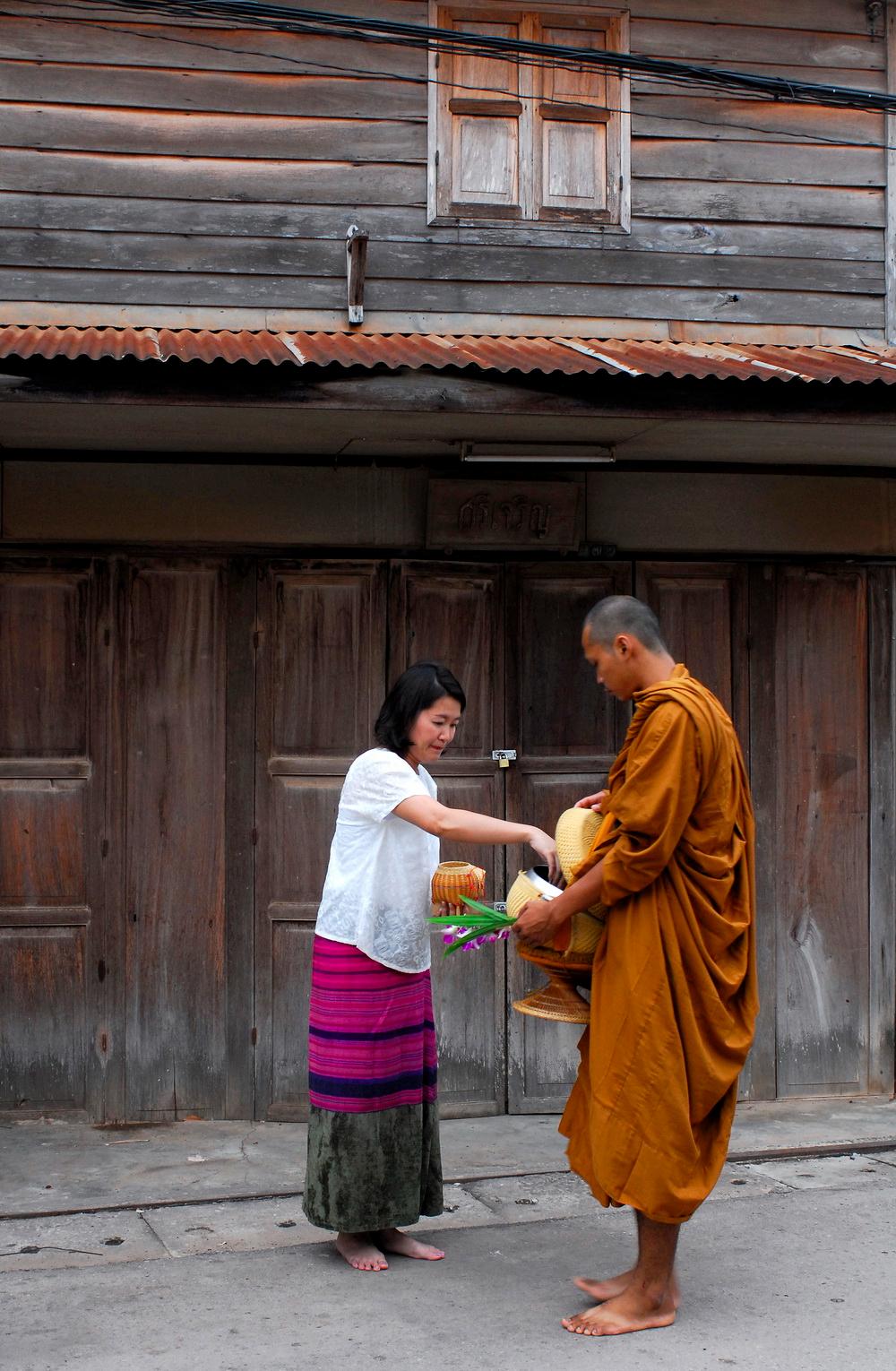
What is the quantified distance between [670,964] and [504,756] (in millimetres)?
2501

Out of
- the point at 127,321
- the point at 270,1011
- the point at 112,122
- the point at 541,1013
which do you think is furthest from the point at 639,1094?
the point at 112,122

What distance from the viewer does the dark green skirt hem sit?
173 inches

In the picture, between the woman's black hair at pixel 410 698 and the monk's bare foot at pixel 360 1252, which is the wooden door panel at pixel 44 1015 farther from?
the woman's black hair at pixel 410 698

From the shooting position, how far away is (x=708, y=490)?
257 inches

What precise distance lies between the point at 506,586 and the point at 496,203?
187 cm

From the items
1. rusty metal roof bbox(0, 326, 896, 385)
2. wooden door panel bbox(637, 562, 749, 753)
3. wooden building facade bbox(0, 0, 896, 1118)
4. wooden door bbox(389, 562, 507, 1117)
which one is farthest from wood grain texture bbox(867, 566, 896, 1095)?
wooden door bbox(389, 562, 507, 1117)

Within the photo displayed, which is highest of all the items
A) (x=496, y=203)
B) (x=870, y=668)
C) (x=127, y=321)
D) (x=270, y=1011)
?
(x=496, y=203)

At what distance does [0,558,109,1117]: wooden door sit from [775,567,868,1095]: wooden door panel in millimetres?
3068

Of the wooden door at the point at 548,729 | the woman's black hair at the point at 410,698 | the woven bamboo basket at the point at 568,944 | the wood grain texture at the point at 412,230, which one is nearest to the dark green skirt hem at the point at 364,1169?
the woven bamboo basket at the point at 568,944

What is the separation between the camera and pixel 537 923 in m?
4.09

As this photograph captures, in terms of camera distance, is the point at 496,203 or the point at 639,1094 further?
the point at 496,203

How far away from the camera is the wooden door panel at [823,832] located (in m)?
6.61

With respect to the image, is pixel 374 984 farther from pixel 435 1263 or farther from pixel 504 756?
pixel 504 756

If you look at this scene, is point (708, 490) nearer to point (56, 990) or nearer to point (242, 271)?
point (242, 271)
